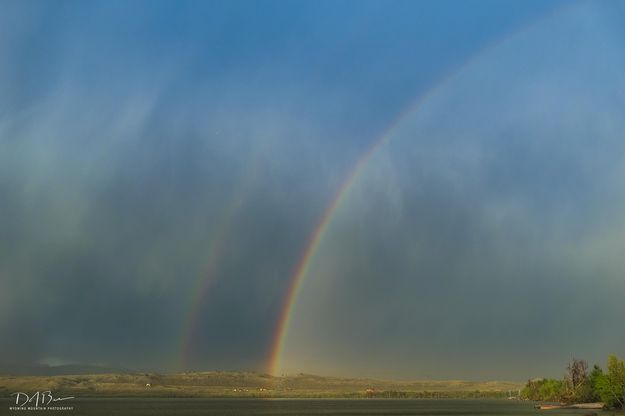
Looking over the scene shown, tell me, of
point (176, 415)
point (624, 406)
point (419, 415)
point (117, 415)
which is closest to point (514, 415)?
point (419, 415)

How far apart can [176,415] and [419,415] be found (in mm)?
58117

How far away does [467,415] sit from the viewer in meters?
136

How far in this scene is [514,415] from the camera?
425 ft

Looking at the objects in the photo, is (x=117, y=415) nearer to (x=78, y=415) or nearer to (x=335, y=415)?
(x=78, y=415)

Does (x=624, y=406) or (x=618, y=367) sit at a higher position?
(x=618, y=367)

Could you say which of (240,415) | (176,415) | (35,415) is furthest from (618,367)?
(35,415)

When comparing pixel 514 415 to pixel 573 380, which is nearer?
pixel 514 415

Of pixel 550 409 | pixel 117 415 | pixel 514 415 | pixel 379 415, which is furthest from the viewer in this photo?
pixel 550 409

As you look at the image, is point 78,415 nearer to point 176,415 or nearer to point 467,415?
point 176,415

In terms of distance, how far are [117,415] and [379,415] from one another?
194ft

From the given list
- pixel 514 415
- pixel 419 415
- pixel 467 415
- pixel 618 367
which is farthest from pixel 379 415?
pixel 618 367

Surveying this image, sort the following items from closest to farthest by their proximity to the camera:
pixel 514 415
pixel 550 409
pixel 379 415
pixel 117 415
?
pixel 117 415 → pixel 514 415 → pixel 379 415 → pixel 550 409

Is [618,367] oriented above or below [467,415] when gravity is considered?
above

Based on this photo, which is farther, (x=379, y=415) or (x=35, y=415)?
(x=379, y=415)
